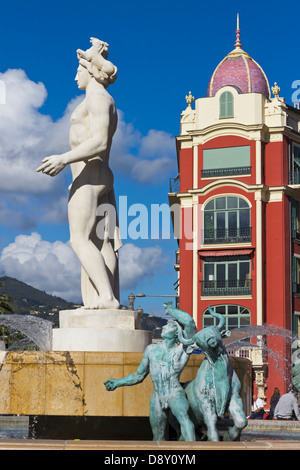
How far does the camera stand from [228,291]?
42.3m

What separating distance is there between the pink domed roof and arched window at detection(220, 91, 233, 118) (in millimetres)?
798

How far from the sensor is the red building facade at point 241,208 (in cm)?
4216

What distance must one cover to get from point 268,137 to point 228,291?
9.83 meters

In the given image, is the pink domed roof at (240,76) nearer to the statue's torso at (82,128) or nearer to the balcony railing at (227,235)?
the balcony railing at (227,235)

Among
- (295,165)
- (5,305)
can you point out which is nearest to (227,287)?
(295,165)

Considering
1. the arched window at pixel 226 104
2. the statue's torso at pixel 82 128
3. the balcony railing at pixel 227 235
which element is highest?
the arched window at pixel 226 104

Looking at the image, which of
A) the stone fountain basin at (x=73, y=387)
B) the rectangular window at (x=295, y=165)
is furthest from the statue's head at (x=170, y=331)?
the rectangular window at (x=295, y=165)

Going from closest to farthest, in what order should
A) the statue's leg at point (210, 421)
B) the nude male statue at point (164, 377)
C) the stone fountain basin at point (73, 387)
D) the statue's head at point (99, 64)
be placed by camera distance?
the statue's leg at point (210, 421) < the nude male statue at point (164, 377) < the stone fountain basin at point (73, 387) < the statue's head at point (99, 64)

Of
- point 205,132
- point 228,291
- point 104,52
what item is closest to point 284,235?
point 228,291

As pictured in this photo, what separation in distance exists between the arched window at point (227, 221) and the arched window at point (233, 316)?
157 inches

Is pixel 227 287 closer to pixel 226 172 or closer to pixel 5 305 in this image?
pixel 226 172

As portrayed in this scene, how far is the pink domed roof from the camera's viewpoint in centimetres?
4509

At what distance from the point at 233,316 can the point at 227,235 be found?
193 inches
